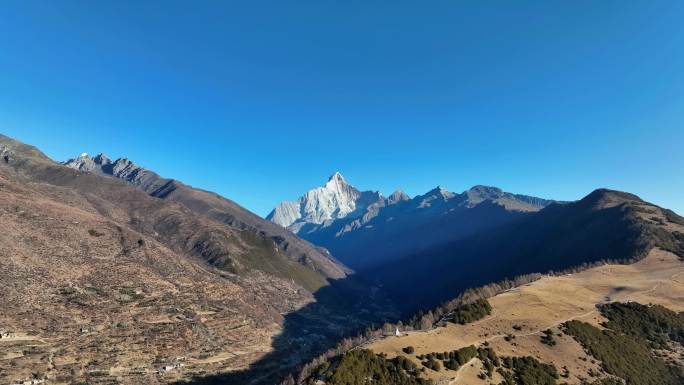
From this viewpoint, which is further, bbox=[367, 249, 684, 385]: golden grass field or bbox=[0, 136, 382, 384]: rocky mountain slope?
bbox=[0, 136, 382, 384]: rocky mountain slope

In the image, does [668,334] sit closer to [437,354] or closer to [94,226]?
[437,354]

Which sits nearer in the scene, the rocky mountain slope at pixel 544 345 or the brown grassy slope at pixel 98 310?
the rocky mountain slope at pixel 544 345

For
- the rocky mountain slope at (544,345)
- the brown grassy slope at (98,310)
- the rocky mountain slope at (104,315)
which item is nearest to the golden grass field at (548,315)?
the rocky mountain slope at (544,345)

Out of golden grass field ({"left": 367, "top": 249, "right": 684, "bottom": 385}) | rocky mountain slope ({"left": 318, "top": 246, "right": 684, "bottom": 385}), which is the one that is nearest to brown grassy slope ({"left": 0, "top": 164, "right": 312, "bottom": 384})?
rocky mountain slope ({"left": 318, "top": 246, "right": 684, "bottom": 385})

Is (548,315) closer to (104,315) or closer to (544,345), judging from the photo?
(544,345)

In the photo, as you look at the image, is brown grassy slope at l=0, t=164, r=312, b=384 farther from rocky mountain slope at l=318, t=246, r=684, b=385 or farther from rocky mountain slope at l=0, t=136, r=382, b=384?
rocky mountain slope at l=318, t=246, r=684, b=385

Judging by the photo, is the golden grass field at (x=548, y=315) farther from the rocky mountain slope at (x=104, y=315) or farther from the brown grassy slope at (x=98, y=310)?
the brown grassy slope at (x=98, y=310)

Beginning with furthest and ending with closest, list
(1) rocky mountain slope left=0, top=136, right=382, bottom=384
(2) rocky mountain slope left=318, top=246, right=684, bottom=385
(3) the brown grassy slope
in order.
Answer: (3) the brown grassy slope
(1) rocky mountain slope left=0, top=136, right=382, bottom=384
(2) rocky mountain slope left=318, top=246, right=684, bottom=385

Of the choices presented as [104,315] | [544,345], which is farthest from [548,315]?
[104,315]

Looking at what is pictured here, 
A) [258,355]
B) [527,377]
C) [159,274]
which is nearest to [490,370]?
[527,377]

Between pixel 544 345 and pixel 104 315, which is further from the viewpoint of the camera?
pixel 104 315

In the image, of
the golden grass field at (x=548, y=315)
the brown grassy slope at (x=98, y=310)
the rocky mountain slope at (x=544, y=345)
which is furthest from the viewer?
the brown grassy slope at (x=98, y=310)
